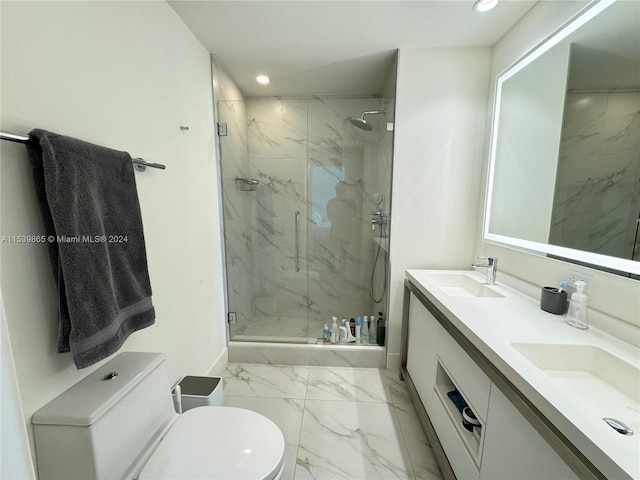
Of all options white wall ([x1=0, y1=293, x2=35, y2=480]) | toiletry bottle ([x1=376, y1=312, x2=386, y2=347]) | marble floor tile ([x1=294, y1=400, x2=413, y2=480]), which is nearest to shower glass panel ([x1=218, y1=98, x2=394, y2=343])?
toiletry bottle ([x1=376, y1=312, x2=386, y2=347])

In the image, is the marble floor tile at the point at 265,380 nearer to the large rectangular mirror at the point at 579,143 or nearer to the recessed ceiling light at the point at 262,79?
the large rectangular mirror at the point at 579,143

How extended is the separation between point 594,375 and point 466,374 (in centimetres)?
40

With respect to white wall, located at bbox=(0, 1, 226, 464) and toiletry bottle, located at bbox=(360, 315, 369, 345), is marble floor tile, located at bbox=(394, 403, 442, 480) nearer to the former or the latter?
toiletry bottle, located at bbox=(360, 315, 369, 345)

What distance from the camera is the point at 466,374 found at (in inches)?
42.8

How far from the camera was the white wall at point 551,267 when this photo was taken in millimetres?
970

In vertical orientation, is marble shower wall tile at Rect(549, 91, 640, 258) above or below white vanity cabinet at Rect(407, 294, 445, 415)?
above

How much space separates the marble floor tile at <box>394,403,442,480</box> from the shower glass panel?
821 millimetres

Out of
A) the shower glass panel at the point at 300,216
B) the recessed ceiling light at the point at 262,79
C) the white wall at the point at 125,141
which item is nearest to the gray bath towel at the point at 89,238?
the white wall at the point at 125,141

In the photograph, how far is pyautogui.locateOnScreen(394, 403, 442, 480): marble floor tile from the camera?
1.37 m

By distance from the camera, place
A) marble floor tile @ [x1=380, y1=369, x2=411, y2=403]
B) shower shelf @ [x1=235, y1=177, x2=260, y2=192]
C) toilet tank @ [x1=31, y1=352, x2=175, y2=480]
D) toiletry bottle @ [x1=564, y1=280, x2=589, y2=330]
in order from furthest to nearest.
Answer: shower shelf @ [x1=235, y1=177, x2=260, y2=192] < marble floor tile @ [x1=380, y1=369, x2=411, y2=403] < toiletry bottle @ [x1=564, y1=280, x2=589, y2=330] < toilet tank @ [x1=31, y1=352, x2=175, y2=480]

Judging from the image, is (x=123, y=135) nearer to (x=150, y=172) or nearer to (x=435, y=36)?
(x=150, y=172)

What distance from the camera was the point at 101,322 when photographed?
864 mm

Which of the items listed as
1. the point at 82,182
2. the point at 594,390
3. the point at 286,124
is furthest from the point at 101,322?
the point at 286,124

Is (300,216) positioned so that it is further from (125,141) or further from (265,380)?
(125,141)
